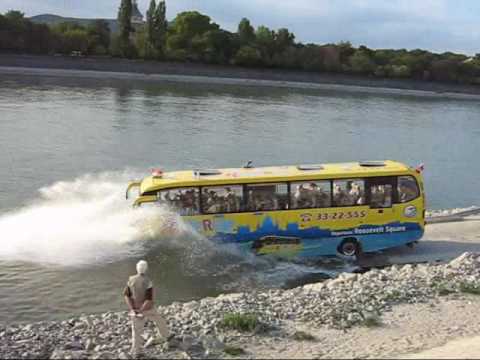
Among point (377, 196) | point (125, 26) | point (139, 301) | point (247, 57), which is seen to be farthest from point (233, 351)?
point (125, 26)

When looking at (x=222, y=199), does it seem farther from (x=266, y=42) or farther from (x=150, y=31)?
(x=266, y=42)

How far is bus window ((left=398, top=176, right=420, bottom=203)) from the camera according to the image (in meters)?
19.3

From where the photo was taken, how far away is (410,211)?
19438 millimetres

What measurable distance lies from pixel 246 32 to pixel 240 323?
111955mm

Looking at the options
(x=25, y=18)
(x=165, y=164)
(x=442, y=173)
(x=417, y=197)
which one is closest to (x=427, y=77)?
(x=25, y=18)

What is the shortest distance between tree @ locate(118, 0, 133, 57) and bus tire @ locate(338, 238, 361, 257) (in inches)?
3536

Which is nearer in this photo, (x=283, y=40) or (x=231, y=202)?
(x=231, y=202)

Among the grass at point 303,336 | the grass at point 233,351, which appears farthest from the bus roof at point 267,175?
the grass at point 233,351

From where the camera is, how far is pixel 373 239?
64.1ft

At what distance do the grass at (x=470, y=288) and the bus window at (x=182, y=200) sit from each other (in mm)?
6978

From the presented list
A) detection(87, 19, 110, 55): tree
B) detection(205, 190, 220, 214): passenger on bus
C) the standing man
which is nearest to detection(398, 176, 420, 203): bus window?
detection(205, 190, 220, 214): passenger on bus

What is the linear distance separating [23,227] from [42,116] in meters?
31.2

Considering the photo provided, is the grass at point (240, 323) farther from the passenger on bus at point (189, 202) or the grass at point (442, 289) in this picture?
the passenger on bus at point (189, 202)

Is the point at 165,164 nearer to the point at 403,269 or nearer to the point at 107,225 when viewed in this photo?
the point at 107,225
